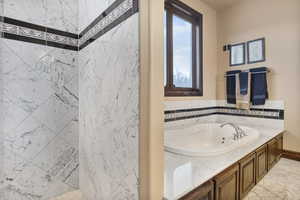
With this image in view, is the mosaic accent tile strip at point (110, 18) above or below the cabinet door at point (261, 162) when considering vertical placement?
above

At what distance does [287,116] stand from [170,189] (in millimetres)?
2725

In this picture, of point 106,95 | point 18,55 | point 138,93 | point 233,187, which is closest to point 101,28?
point 106,95

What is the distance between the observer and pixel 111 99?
1.14 metres

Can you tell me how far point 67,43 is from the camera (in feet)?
5.89

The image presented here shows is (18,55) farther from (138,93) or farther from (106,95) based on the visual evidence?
(138,93)

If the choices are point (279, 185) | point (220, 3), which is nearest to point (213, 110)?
point (279, 185)

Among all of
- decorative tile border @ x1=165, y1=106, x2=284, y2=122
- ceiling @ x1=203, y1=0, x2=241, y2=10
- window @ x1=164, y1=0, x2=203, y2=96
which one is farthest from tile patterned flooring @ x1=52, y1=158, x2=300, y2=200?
ceiling @ x1=203, y1=0, x2=241, y2=10

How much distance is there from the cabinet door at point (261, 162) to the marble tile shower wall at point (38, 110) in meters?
2.04

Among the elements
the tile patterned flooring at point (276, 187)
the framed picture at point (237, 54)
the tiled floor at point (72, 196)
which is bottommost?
the tiled floor at point (72, 196)

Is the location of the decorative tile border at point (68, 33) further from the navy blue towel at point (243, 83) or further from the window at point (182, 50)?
the navy blue towel at point (243, 83)

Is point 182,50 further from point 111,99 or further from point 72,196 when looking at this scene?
point 72,196

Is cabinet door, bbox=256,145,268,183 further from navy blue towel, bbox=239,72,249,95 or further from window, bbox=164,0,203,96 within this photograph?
window, bbox=164,0,203,96

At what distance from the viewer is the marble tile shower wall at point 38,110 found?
1.50 metres

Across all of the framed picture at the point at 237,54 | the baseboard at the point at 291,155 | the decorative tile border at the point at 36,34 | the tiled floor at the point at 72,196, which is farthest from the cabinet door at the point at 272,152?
the decorative tile border at the point at 36,34
